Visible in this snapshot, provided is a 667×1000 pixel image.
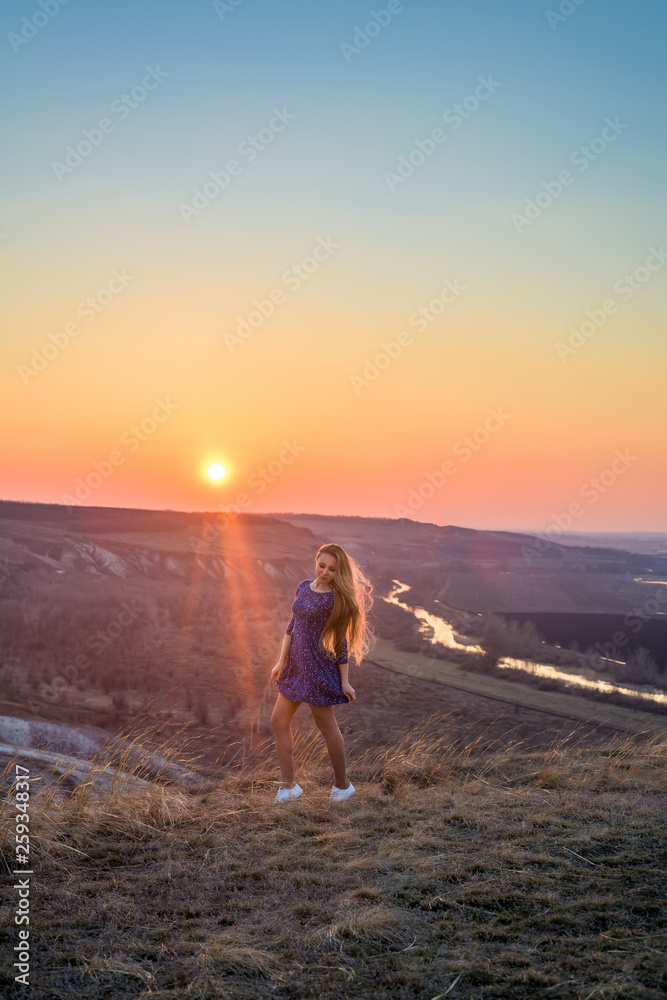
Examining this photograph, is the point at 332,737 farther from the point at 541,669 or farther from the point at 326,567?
the point at 541,669

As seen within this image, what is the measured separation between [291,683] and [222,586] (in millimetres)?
33487

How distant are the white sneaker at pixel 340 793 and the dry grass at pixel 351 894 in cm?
8

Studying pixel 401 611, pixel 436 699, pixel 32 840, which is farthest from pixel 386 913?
pixel 401 611

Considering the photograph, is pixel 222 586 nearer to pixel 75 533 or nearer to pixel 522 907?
pixel 75 533

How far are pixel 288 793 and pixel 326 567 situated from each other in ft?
5.63

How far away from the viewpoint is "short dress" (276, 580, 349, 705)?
4.87m

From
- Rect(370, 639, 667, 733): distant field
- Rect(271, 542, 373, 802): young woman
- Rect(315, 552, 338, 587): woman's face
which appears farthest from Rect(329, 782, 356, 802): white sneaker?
Rect(370, 639, 667, 733): distant field

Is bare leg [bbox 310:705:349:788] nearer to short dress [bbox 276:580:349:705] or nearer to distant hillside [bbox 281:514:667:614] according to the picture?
short dress [bbox 276:580:349:705]

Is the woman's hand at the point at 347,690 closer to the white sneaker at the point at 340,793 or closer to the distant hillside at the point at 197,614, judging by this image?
→ the white sneaker at the point at 340,793

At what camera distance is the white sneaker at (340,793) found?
4906 millimetres

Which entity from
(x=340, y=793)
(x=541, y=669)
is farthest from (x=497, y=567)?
(x=340, y=793)

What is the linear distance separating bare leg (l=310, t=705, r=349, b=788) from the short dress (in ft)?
0.26

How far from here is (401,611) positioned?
120 ft

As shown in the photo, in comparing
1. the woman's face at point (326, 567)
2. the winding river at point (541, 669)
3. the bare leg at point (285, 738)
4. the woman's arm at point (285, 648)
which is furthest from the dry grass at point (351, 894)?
the winding river at point (541, 669)
